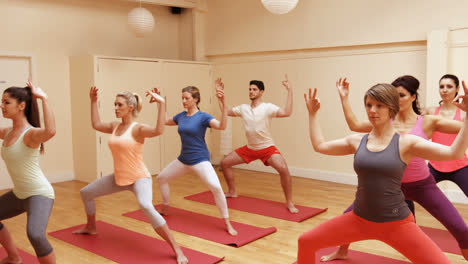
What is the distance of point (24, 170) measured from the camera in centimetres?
261

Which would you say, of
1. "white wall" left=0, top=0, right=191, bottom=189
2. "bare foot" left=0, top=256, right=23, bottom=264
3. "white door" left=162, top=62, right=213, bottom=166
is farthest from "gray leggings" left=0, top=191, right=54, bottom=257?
"white door" left=162, top=62, right=213, bottom=166

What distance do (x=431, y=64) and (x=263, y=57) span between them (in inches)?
100

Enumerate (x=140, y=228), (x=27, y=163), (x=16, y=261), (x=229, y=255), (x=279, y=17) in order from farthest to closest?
(x=279, y=17)
(x=140, y=228)
(x=229, y=255)
(x=16, y=261)
(x=27, y=163)

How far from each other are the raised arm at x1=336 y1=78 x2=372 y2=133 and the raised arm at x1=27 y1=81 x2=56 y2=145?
1633mm

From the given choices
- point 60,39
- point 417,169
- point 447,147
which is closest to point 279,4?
point 417,169

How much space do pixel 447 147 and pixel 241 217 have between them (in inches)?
104

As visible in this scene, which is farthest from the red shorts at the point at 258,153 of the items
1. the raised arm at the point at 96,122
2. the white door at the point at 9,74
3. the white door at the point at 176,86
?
the white door at the point at 9,74

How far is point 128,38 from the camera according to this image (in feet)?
22.1

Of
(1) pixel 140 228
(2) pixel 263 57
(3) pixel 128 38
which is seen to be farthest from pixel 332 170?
(3) pixel 128 38

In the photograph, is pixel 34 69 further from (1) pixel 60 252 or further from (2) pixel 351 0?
Answer: (2) pixel 351 0

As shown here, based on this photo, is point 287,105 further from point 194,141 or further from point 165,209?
point 165,209

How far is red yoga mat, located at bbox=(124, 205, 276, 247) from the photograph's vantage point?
11.7 feet

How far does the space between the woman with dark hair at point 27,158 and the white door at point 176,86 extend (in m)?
3.83

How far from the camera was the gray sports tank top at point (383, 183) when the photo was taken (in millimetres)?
1979
